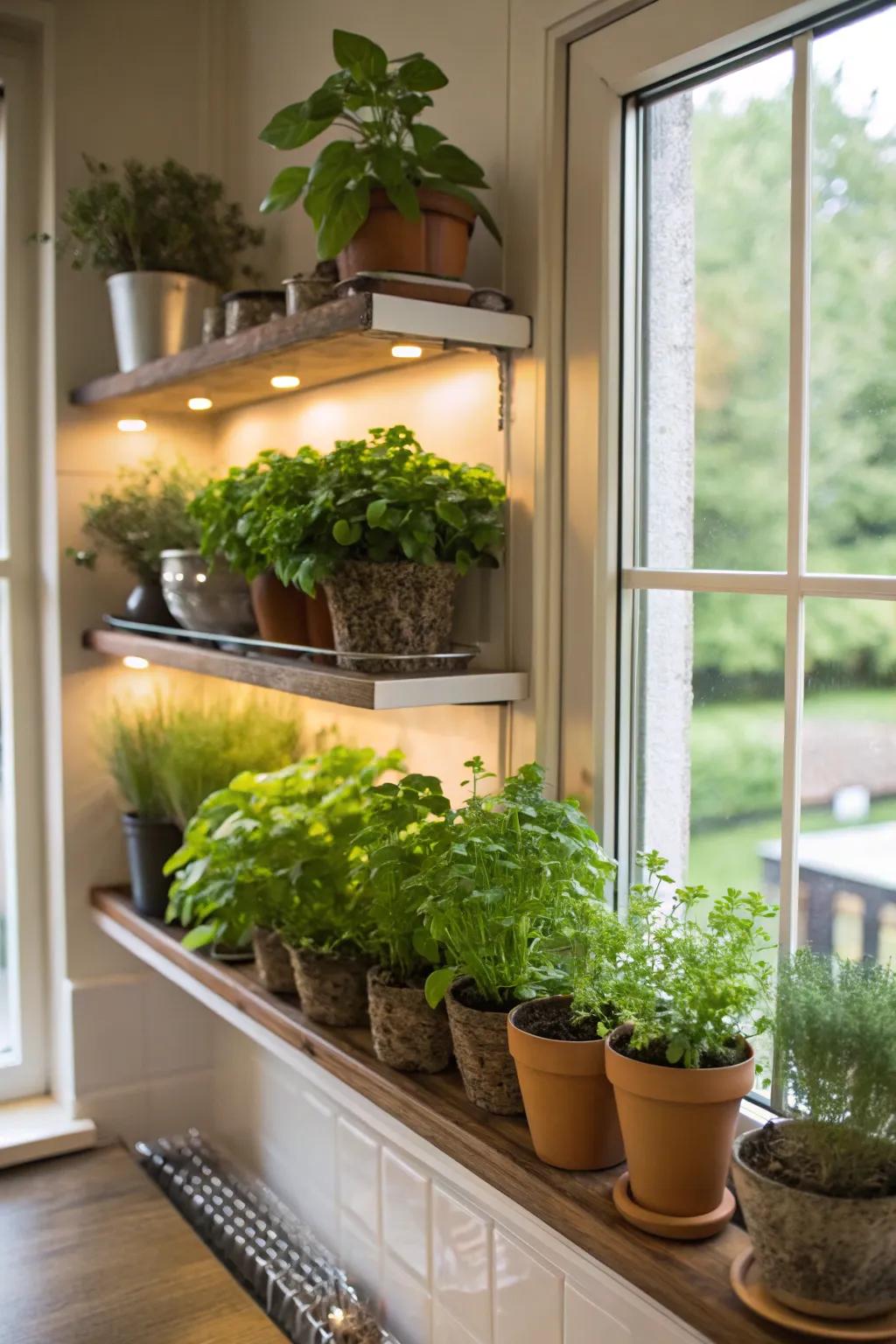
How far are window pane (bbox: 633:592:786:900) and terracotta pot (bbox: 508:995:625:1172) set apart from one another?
0.29 metres

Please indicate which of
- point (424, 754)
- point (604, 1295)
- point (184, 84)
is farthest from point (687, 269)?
point (184, 84)

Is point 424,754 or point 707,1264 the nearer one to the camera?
point 707,1264

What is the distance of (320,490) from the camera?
4.84ft

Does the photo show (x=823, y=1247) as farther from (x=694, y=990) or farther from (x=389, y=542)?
(x=389, y=542)

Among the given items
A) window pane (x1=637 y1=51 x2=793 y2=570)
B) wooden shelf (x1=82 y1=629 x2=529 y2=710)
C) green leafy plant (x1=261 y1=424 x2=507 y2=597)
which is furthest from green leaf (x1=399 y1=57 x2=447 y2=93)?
wooden shelf (x1=82 y1=629 x2=529 y2=710)

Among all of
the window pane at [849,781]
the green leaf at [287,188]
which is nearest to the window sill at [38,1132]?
the window pane at [849,781]

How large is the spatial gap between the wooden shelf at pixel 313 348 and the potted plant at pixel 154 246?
0.10 metres

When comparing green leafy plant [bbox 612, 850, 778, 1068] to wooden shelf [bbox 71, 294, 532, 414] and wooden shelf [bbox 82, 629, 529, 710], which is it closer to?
wooden shelf [bbox 82, 629, 529, 710]

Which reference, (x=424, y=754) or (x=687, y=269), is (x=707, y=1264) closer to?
(x=424, y=754)

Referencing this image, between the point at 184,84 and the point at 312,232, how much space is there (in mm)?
534

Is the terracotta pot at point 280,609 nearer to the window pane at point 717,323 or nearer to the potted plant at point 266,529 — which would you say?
the potted plant at point 266,529

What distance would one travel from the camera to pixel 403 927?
1396mm

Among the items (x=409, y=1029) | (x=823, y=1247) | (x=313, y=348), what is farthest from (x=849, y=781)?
(x=313, y=348)

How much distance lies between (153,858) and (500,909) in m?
1.01
